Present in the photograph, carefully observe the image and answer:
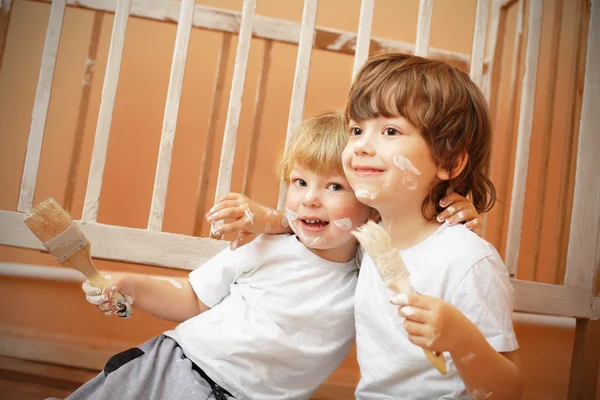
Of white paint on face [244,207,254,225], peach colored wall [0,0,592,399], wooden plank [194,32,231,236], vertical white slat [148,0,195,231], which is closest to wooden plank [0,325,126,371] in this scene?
peach colored wall [0,0,592,399]

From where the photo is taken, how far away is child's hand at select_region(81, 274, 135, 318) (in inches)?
34.4

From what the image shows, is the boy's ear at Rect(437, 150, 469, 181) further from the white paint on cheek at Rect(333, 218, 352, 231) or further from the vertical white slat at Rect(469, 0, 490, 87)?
the vertical white slat at Rect(469, 0, 490, 87)

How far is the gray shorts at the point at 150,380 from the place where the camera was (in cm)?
93

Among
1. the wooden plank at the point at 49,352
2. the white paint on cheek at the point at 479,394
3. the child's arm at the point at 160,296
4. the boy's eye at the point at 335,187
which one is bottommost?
the wooden plank at the point at 49,352

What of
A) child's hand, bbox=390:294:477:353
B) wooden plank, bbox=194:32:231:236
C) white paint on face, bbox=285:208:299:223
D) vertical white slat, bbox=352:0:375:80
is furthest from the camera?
wooden plank, bbox=194:32:231:236

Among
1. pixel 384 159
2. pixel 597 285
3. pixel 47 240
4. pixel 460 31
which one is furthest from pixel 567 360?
pixel 47 240

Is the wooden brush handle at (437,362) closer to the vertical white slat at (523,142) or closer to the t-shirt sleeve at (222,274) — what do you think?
the t-shirt sleeve at (222,274)

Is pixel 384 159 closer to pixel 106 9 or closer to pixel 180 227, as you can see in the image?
pixel 106 9

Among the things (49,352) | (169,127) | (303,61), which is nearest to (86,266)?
(169,127)

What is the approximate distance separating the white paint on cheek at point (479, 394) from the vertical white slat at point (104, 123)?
2.74 feet

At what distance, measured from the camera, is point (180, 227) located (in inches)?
82.0

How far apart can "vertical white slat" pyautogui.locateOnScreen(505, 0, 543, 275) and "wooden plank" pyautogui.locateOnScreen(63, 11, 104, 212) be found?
1.38m

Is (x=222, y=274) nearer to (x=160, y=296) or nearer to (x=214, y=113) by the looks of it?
(x=160, y=296)

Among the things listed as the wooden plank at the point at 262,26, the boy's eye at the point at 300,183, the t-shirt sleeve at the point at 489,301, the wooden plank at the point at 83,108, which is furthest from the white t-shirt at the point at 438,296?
the wooden plank at the point at 83,108
